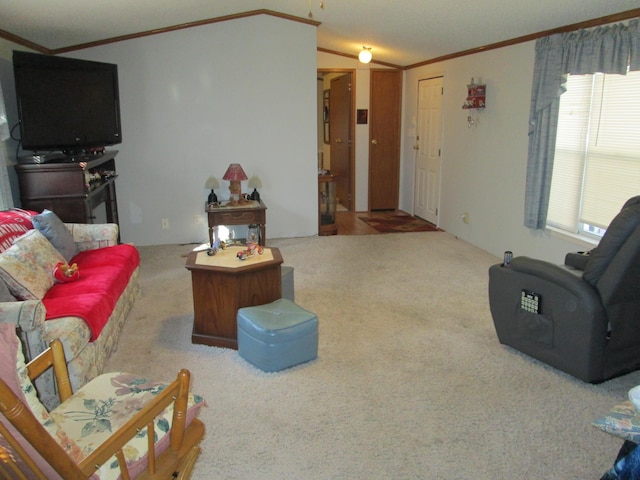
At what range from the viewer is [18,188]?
395cm

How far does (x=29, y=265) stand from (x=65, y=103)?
1.72m

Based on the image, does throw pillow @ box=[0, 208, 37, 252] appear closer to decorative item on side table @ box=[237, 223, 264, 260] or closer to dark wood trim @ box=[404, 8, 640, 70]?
decorative item on side table @ box=[237, 223, 264, 260]

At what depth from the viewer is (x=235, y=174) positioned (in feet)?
17.1

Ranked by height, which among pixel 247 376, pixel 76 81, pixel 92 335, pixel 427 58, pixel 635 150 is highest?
pixel 427 58

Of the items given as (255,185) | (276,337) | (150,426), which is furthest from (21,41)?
(150,426)

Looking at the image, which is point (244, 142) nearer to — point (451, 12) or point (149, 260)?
point (149, 260)

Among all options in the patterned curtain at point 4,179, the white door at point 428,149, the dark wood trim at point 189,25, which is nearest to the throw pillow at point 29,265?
the patterned curtain at point 4,179

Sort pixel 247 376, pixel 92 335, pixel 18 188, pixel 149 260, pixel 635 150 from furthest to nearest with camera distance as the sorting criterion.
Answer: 1. pixel 149 260
2. pixel 18 188
3. pixel 635 150
4. pixel 247 376
5. pixel 92 335

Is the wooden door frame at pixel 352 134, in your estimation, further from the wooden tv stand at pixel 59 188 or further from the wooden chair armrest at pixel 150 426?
the wooden chair armrest at pixel 150 426

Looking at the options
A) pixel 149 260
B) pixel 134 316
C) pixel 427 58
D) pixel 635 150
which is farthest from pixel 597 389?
pixel 427 58

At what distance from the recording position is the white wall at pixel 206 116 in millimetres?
5379

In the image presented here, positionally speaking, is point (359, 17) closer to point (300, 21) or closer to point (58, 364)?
point (300, 21)

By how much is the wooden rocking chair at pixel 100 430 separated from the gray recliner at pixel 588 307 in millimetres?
1872

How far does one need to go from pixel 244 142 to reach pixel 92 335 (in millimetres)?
3447
